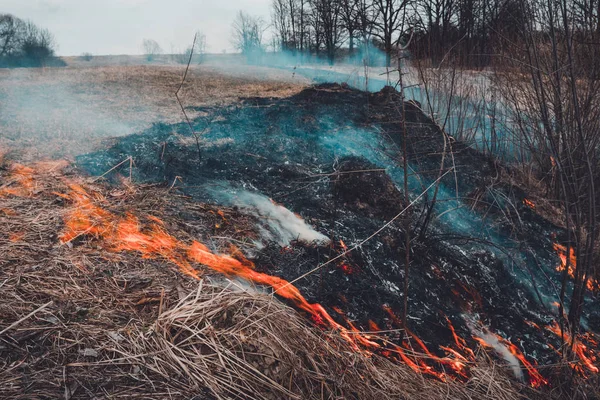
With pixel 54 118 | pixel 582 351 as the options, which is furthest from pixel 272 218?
pixel 54 118

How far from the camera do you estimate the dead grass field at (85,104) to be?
4574 mm

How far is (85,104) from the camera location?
6430 mm

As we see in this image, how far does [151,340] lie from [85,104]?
5.93 meters

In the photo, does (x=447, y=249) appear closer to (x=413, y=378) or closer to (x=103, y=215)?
(x=413, y=378)

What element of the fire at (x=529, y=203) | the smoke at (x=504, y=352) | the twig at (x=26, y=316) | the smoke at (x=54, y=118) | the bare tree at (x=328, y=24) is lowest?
the smoke at (x=504, y=352)

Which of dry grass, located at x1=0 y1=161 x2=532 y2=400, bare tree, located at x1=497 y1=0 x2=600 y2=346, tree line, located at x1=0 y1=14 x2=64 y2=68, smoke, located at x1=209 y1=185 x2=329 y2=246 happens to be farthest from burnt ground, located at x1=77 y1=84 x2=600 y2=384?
tree line, located at x1=0 y1=14 x2=64 y2=68

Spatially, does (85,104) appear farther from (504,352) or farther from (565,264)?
(565,264)

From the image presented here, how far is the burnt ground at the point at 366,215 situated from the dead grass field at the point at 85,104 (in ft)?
1.46

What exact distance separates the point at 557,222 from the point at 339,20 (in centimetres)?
2170

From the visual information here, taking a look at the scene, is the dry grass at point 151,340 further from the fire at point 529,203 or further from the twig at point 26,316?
the fire at point 529,203

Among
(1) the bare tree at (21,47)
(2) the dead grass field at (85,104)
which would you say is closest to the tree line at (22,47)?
(1) the bare tree at (21,47)

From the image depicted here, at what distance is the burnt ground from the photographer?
3301mm

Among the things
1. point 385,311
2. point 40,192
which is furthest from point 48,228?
point 385,311

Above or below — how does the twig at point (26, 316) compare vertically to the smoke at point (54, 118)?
below
